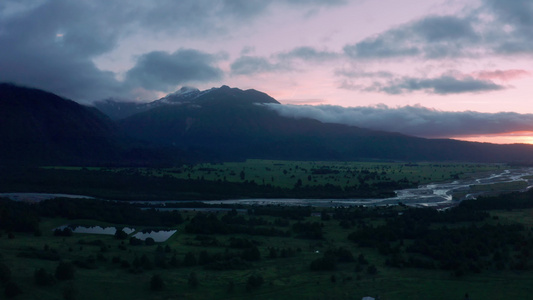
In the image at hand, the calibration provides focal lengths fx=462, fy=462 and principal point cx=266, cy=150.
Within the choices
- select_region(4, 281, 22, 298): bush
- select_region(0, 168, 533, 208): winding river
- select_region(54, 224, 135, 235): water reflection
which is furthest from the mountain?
select_region(4, 281, 22, 298): bush

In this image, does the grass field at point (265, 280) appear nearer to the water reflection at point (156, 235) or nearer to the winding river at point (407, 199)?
the water reflection at point (156, 235)

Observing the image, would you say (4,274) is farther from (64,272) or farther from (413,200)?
(413,200)

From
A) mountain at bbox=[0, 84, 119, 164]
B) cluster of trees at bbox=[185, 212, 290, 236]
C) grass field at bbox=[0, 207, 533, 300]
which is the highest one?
mountain at bbox=[0, 84, 119, 164]

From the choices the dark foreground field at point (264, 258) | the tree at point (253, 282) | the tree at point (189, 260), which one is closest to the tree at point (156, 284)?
the dark foreground field at point (264, 258)

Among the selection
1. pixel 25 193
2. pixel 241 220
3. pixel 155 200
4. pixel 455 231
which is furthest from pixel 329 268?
pixel 25 193

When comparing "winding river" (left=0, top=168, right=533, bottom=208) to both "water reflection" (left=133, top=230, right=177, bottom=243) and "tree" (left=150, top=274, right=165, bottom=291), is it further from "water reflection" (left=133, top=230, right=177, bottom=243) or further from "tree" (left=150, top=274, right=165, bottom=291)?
"tree" (left=150, top=274, right=165, bottom=291)

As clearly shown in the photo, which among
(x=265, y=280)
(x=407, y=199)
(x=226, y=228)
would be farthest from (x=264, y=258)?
(x=407, y=199)

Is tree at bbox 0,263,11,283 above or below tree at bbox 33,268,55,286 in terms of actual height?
above
